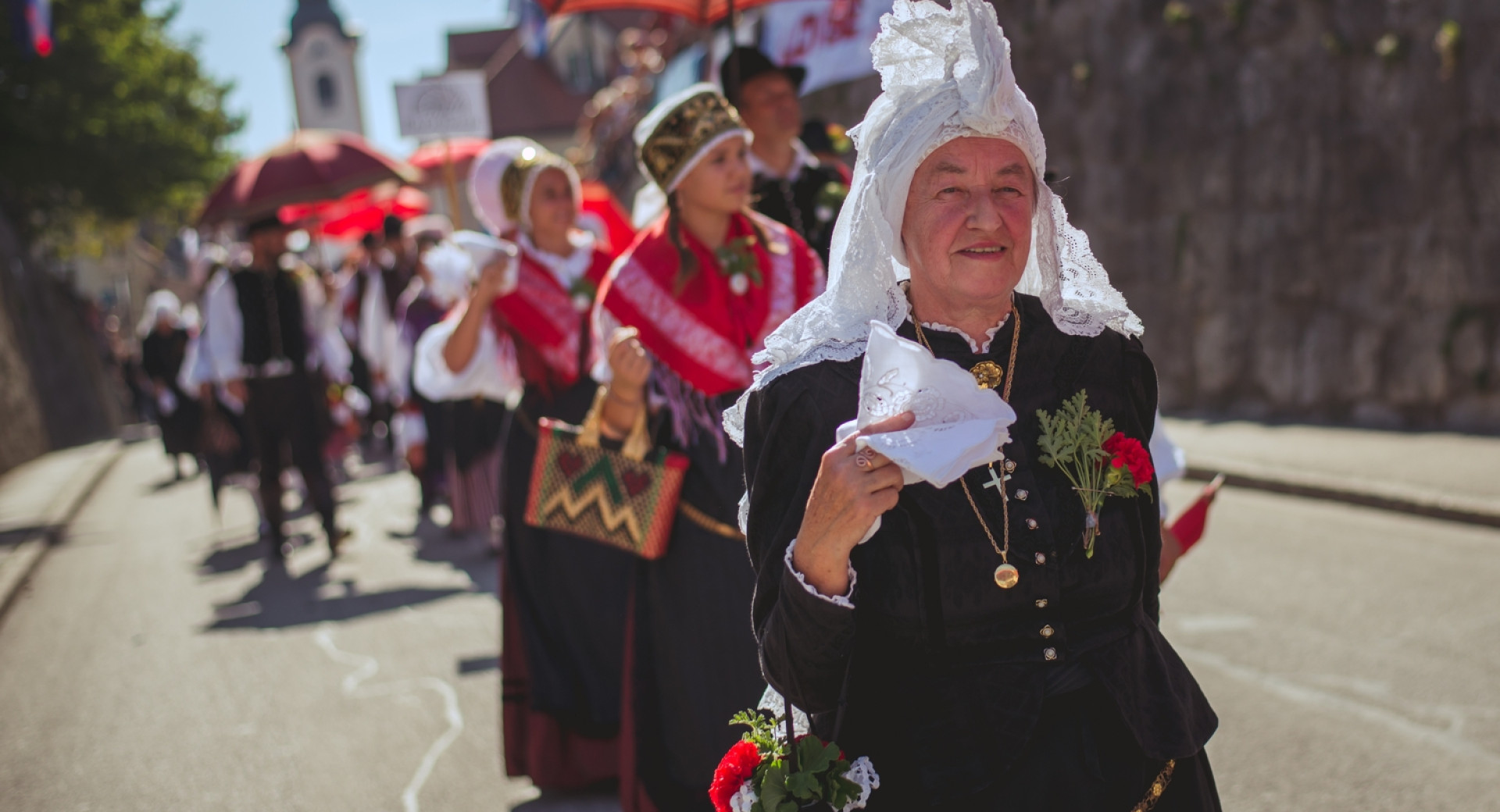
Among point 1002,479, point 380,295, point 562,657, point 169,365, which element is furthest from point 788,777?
point 169,365

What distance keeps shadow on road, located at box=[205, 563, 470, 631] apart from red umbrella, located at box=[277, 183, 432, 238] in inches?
336

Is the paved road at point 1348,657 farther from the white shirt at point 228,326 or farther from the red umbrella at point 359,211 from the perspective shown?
the red umbrella at point 359,211

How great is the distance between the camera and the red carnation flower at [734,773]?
184 centimetres

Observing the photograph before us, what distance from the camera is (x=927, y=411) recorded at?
159cm

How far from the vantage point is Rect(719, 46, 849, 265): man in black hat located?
4098mm

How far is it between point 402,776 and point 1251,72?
8.48 metres

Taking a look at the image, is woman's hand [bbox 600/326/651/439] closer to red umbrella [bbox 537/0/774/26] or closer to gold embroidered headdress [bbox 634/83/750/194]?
gold embroidered headdress [bbox 634/83/750/194]

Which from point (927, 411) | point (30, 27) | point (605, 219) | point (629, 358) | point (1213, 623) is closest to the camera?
point (927, 411)

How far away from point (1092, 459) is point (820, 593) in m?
0.45

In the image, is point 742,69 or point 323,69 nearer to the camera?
point 742,69

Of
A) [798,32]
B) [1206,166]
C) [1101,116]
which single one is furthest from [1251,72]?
[798,32]

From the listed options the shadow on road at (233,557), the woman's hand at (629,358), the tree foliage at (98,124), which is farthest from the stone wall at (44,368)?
the woman's hand at (629,358)

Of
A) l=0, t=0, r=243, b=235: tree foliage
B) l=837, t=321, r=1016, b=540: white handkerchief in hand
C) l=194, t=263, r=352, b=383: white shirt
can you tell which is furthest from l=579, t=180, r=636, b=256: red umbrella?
l=0, t=0, r=243, b=235: tree foliage

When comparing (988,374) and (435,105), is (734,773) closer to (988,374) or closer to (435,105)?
(988,374)
